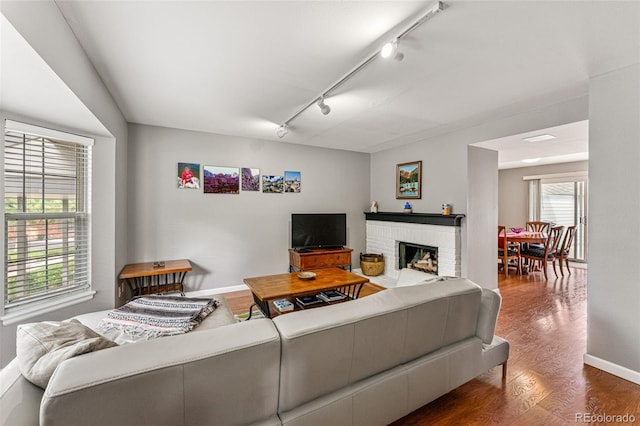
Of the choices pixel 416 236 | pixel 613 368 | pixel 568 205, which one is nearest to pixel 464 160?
pixel 416 236

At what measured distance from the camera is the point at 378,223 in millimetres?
5223

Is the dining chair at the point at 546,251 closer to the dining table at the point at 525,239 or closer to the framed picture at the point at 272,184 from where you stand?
the dining table at the point at 525,239

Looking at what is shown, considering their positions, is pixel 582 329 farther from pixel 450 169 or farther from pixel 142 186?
pixel 142 186

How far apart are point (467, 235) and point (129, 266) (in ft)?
15.0

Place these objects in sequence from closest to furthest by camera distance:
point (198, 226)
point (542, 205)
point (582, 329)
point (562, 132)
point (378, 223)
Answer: point (582, 329) < point (562, 132) < point (198, 226) < point (378, 223) < point (542, 205)

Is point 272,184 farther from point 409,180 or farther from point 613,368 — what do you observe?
point 613,368

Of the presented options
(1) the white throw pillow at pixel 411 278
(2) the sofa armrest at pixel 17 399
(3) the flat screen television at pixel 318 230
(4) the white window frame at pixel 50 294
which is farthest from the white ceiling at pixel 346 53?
(3) the flat screen television at pixel 318 230

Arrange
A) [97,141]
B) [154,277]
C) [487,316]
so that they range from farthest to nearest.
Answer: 1. [154,277]
2. [97,141]
3. [487,316]

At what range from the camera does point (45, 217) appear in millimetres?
2365

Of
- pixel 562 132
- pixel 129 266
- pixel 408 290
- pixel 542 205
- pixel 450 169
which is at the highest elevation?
pixel 562 132

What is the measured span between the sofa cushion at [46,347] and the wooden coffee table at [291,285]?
59.0 inches

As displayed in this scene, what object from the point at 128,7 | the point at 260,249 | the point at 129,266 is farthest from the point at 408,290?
the point at 129,266

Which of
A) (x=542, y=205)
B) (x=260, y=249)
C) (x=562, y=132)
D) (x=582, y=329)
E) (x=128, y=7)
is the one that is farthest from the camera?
(x=542, y=205)

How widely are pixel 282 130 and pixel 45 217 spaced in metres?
2.68
